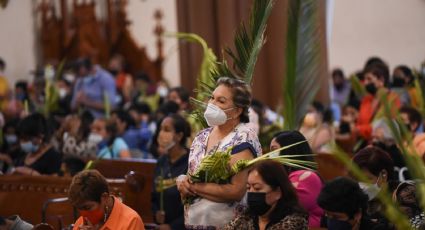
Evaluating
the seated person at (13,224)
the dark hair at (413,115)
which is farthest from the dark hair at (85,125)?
the seated person at (13,224)

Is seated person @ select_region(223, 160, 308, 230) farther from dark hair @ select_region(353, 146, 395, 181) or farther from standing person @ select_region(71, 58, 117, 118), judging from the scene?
standing person @ select_region(71, 58, 117, 118)

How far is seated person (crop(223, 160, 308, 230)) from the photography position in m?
5.71

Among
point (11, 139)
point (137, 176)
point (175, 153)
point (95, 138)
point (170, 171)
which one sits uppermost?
point (175, 153)

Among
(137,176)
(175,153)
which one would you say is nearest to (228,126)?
(175,153)

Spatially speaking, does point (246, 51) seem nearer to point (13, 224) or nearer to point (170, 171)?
point (170, 171)

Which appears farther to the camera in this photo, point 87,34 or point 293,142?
point 87,34

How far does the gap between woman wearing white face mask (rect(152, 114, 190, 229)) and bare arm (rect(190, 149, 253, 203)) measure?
109 centimetres

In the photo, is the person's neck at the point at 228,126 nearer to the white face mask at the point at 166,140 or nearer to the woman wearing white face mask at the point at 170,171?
the woman wearing white face mask at the point at 170,171

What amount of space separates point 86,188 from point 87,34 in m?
13.0

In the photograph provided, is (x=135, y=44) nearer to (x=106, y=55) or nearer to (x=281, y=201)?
(x=106, y=55)

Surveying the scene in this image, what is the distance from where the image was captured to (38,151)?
902 cm

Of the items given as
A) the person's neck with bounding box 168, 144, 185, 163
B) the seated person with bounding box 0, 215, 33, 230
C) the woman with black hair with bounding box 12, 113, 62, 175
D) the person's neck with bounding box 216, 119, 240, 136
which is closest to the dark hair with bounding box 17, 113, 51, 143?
the woman with black hair with bounding box 12, 113, 62, 175

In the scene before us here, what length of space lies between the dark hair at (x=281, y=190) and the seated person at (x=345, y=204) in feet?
0.56

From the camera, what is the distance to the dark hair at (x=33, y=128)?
9.02 metres
